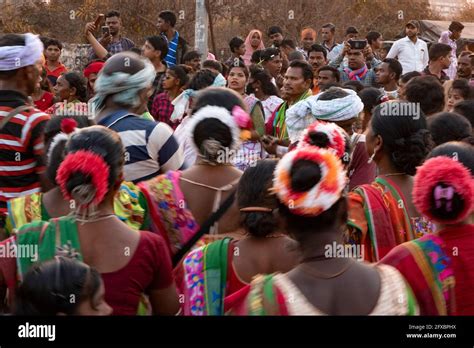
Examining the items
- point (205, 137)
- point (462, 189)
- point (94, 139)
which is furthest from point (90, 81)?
point (462, 189)

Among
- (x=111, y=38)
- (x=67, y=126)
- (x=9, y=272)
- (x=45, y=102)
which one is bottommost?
(x=45, y=102)

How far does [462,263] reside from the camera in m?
3.48

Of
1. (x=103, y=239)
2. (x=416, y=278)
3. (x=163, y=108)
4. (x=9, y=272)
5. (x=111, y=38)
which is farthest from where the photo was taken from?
(x=111, y=38)

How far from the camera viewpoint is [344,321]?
3.02m

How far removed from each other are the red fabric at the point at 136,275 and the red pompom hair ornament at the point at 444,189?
1.07 m

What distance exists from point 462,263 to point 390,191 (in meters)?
1.07

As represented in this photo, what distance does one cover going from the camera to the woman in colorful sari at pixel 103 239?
11.6 ft

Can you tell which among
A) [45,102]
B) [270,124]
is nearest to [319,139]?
[270,124]

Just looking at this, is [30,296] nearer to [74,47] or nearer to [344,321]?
[344,321]

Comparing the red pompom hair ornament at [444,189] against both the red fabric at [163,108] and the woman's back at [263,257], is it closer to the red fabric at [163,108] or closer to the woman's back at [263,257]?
the woman's back at [263,257]

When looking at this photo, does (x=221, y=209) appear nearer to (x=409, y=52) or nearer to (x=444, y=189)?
(x=444, y=189)

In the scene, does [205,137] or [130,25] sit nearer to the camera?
[205,137]

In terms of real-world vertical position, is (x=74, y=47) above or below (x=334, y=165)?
below

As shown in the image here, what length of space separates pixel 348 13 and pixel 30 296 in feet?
73.7
